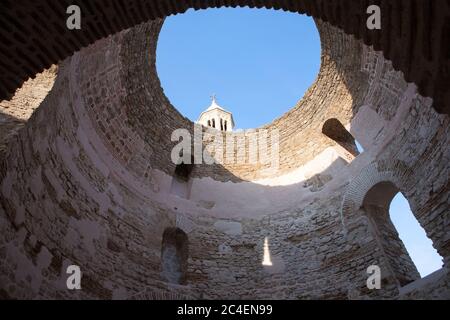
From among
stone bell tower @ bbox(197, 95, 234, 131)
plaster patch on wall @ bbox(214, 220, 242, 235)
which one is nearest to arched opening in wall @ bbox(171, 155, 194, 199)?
plaster patch on wall @ bbox(214, 220, 242, 235)

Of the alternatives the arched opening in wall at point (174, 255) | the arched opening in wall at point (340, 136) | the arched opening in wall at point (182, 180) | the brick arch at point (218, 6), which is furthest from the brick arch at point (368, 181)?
the brick arch at point (218, 6)

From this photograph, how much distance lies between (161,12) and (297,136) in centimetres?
728

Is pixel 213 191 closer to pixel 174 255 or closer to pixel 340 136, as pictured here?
pixel 174 255

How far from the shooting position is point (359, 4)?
309 centimetres

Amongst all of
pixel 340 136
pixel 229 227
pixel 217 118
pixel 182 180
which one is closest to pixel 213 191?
pixel 182 180

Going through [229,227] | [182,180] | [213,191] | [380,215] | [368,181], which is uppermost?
[182,180]

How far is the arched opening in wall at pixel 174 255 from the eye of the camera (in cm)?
820

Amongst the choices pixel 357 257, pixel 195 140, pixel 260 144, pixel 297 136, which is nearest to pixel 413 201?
pixel 357 257

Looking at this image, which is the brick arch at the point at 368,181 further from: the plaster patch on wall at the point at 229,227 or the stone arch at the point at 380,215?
the plaster patch on wall at the point at 229,227

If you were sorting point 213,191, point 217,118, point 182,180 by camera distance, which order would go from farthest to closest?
point 217,118 → point 182,180 → point 213,191

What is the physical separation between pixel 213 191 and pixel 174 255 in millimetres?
2073

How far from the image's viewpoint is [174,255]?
8719 millimetres

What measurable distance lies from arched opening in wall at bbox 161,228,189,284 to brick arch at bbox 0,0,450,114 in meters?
5.48
